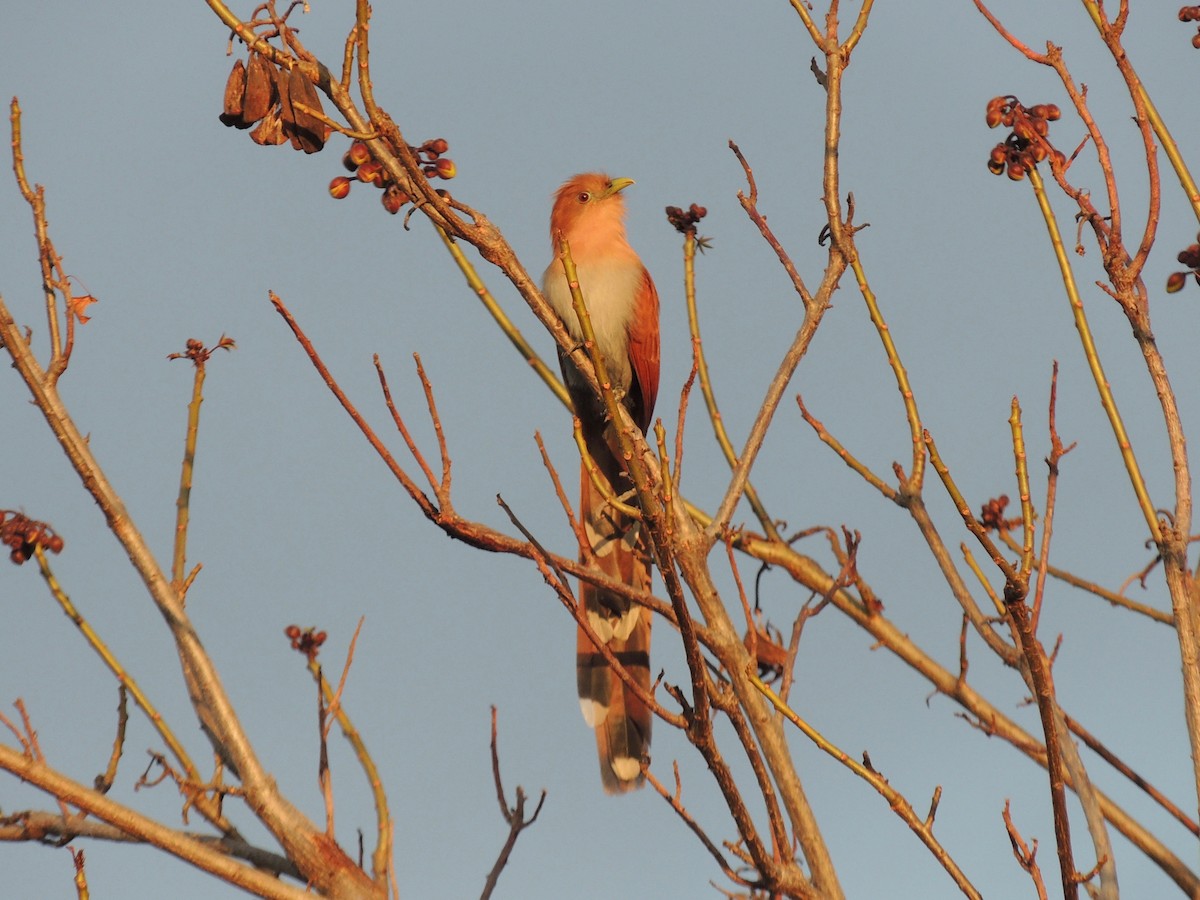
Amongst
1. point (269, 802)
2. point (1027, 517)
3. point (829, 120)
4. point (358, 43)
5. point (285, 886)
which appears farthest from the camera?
point (829, 120)

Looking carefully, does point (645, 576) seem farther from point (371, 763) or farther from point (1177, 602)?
point (1177, 602)

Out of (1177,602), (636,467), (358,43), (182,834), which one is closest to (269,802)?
(182,834)

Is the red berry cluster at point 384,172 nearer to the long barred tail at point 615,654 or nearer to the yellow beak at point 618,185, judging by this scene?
the long barred tail at point 615,654

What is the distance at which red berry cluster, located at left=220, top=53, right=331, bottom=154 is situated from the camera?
3004 mm

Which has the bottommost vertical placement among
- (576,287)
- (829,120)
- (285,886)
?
(285,886)

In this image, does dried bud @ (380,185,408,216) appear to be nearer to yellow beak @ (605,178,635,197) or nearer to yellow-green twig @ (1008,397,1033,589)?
yellow-green twig @ (1008,397,1033,589)

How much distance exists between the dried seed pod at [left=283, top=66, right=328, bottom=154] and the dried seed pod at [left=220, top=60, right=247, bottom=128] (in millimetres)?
103

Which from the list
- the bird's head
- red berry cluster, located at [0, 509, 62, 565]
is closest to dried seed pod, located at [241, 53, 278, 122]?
red berry cluster, located at [0, 509, 62, 565]

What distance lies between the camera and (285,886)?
2.66 m

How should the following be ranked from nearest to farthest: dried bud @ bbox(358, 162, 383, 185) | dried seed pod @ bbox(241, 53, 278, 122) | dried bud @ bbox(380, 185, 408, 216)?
1. dried seed pod @ bbox(241, 53, 278, 122)
2. dried bud @ bbox(358, 162, 383, 185)
3. dried bud @ bbox(380, 185, 408, 216)

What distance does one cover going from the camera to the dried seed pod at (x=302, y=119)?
9.90ft

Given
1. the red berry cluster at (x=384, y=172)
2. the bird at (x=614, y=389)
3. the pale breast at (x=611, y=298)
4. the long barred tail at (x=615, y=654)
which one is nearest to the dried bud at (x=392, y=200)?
the red berry cluster at (x=384, y=172)

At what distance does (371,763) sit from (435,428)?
1.21 meters

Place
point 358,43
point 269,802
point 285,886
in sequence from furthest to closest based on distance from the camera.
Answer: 1. point 269,802
2. point 358,43
3. point 285,886
